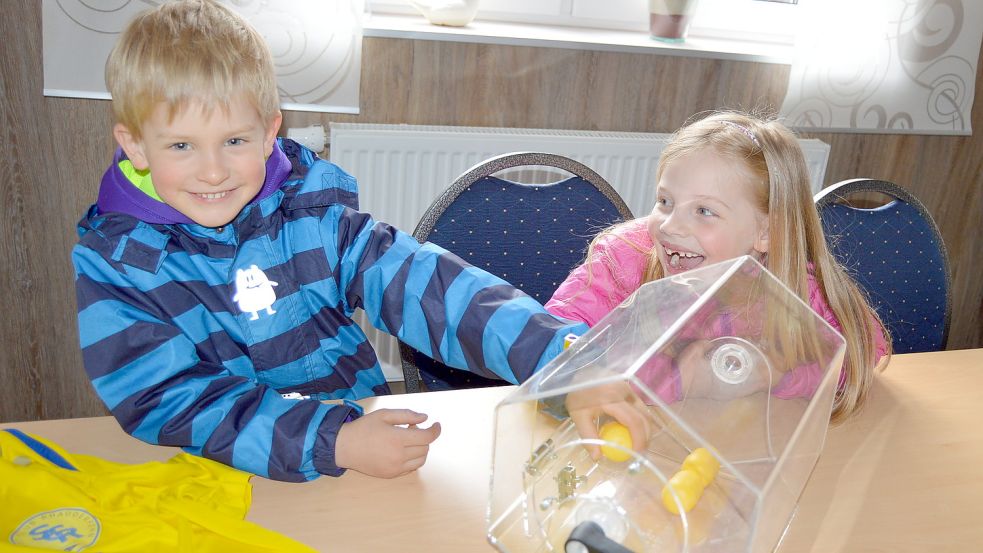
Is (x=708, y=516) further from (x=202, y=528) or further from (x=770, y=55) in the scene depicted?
(x=770, y=55)

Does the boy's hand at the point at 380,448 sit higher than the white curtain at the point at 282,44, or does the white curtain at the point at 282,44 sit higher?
the white curtain at the point at 282,44

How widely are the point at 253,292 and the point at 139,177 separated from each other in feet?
0.72

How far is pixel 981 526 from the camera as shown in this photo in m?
0.96

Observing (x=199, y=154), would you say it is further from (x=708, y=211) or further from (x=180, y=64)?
Result: (x=708, y=211)

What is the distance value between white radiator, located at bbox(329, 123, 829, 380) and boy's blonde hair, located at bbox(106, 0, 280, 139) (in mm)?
987

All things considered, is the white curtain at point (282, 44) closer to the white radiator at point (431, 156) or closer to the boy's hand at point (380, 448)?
the white radiator at point (431, 156)

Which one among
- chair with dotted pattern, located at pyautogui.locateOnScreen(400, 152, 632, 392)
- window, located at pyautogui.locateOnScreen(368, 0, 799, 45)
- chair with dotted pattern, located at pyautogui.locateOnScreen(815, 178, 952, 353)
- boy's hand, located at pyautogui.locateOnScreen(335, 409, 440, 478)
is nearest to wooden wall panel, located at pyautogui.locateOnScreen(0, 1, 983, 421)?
window, located at pyautogui.locateOnScreen(368, 0, 799, 45)

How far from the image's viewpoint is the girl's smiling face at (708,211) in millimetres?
1345

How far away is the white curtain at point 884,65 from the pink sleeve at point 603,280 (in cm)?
121

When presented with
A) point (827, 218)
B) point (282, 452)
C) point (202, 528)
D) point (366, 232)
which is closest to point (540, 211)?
point (366, 232)

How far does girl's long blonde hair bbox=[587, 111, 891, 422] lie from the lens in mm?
1291

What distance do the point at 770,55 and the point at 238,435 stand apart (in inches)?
81.9

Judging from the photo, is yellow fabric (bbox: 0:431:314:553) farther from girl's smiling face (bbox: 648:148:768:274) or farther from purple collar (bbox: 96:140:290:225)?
girl's smiling face (bbox: 648:148:768:274)

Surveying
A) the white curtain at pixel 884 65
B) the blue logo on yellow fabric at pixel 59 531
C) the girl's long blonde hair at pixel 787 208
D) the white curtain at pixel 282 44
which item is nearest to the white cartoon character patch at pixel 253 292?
the blue logo on yellow fabric at pixel 59 531
